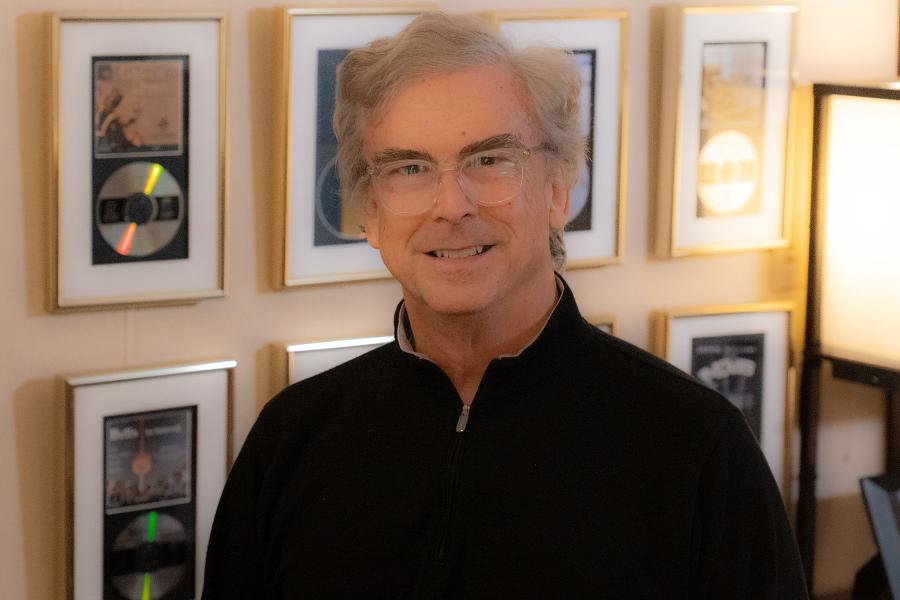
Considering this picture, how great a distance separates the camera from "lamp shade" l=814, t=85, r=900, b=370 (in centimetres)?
238

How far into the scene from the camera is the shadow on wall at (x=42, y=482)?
6.20 feet

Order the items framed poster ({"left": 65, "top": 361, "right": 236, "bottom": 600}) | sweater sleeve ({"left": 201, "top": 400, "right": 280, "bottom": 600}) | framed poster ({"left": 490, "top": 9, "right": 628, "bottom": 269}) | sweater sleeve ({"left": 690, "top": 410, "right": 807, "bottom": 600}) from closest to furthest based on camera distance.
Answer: sweater sleeve ({"left": 690, "top": 410, "right": 807, "bottom": 600}) < sweater sleeve ({"left": 201, "top": 400, "right": 280, "bottom": 600}) < framed poster ({"left": 65, "top": 361, "right": 236, "bottom": 600}) < framed poster ({"left": 490, "top": 9, "right": 628, "bottom": 269})

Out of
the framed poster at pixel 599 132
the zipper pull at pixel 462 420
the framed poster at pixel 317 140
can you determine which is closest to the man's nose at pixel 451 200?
the zipper pull at pixel 462 420

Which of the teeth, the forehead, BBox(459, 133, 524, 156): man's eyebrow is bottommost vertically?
the teeth

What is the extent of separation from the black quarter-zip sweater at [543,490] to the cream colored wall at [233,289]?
0.48 m

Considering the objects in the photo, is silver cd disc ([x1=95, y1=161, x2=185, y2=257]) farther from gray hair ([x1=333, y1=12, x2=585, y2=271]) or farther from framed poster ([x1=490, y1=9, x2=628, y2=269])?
framed poster ([x1=490, y1=9, x2=628, y2=269])

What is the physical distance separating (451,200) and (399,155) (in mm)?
88

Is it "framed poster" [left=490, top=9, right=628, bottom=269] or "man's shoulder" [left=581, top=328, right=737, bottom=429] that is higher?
"framed poster" [left=490, top=9, right=628, bottom=269]

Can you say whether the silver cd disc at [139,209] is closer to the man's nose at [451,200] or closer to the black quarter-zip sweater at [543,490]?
the black quarter-zip sweater at [543,490]

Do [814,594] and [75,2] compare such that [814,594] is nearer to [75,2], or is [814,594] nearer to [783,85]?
[783,85]

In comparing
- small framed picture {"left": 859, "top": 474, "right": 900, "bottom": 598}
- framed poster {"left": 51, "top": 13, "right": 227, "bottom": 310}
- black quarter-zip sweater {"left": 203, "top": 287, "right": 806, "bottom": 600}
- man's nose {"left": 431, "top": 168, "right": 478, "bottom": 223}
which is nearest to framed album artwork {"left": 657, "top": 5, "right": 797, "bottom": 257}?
small framed picture {"left": 859, "top": 474, "right": 900, "bottom": 598}

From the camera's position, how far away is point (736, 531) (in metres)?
1.40

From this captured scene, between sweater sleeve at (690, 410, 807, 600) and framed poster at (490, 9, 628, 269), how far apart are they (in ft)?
3.08

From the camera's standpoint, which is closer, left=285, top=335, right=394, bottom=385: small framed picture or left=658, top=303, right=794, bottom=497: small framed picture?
left=285, top=335, right=394, bottom=385: small framed picture
